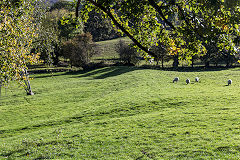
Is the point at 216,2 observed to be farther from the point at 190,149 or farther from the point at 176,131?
the point at 176,131

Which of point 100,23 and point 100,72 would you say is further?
point 100,72

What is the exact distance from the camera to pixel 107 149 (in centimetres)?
1547

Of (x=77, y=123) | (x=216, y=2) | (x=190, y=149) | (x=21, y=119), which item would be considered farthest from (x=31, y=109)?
(x=216, y=2)

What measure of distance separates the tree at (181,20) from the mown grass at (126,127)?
25.9 ft

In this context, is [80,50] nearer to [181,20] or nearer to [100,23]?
[100,23]

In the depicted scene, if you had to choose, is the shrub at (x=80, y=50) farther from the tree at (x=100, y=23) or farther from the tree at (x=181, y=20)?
the tree at (x=181, y=20)

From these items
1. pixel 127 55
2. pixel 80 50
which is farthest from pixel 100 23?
pixel 80 50

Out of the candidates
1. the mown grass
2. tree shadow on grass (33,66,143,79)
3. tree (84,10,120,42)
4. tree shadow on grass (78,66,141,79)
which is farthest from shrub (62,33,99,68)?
tree (84,10,120,42)

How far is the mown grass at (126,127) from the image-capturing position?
48.1 ft

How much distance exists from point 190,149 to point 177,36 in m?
8.35

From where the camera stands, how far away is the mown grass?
48.1ft

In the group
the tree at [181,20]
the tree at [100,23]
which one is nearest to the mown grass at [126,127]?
the tree at [100,23]

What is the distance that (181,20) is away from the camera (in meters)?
7.70

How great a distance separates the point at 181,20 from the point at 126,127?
13.9m
